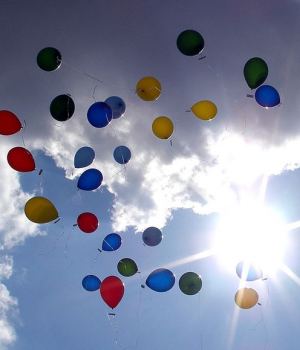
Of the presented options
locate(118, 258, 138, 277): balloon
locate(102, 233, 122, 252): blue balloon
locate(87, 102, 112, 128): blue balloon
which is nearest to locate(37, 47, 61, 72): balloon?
locate(87, 102, 112, 128): blue balloon

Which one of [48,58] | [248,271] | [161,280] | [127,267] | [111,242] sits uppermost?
[48,58]

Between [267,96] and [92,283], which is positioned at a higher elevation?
[267,96]

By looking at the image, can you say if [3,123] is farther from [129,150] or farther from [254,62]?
[254,62]

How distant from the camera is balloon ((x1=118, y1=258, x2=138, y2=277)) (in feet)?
33.9

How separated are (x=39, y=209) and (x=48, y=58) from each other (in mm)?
3536

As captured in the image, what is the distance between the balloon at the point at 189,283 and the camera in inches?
392

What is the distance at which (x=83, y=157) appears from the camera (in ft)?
33.7

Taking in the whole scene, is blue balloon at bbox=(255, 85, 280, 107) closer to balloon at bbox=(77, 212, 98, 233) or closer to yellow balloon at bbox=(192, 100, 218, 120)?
yellow balloon at bbox=(192, 100, 218, 120)

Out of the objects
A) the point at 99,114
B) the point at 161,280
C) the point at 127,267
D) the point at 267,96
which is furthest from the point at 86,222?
the point at 267,96

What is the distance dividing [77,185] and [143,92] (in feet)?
9.38

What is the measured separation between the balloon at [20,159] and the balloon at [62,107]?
1146mm

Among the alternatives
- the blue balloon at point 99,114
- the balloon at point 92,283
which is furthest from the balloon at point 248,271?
the blue balloon at point 99,114

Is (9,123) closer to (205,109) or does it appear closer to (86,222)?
(86,222)

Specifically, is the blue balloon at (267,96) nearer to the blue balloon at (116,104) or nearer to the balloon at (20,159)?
the blue balloon at (116,104)
